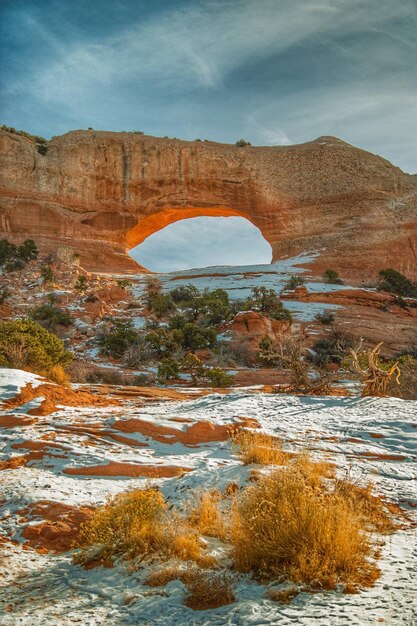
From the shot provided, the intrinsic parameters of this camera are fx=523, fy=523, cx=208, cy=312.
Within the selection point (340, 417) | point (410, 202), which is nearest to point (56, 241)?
point (410, 202)

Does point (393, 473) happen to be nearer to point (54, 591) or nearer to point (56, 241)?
point (54, 591)

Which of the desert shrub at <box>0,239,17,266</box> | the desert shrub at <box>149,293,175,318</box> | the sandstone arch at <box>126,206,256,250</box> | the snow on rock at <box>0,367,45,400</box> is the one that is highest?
the sandstone arch at <box>126,206,256,250</box>

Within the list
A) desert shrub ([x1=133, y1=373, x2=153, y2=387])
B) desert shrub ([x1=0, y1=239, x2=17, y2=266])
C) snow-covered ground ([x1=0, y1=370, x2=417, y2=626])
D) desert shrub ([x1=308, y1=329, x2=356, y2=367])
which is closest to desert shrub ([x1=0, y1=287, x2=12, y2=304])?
desert shrub ([x1=0, y1=239, x2=17, y2=266])

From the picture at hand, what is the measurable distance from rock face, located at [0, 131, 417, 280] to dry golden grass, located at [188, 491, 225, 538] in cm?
3142

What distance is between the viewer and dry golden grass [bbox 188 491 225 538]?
4.30 m

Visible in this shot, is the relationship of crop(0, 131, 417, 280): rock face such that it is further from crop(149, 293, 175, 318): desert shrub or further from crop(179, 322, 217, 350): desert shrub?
crop(179, 322, 217, 350): desert shrub

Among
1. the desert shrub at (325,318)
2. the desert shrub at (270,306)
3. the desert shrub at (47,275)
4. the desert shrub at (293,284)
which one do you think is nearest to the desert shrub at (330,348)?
the desert shrub at (325,318)

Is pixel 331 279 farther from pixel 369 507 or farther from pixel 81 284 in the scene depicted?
pixel 369 507

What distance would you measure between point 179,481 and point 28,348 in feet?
23.2

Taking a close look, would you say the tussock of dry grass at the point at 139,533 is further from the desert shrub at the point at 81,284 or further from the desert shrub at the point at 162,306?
the desert shrub at the point at 81,284

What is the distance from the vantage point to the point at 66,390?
901 centimetres

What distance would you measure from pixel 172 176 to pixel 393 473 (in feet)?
120

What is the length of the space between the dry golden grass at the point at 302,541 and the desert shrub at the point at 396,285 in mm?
27269

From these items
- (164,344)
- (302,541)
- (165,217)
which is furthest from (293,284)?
(302,541)
